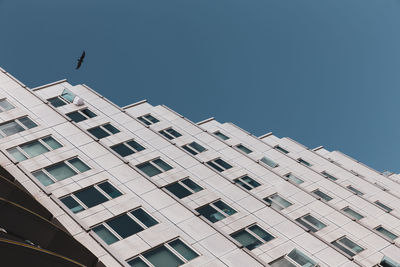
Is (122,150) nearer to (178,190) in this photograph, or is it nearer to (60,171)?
(178,190)

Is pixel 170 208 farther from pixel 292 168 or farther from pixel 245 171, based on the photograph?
pixel 292 168

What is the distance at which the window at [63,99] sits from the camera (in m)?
46.5

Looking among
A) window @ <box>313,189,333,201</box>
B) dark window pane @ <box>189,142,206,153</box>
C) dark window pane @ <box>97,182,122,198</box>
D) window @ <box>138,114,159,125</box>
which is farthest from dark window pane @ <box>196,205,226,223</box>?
window @ <box>138,114,159,125</box>

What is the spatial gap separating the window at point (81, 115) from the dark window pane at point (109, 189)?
13.4 metres

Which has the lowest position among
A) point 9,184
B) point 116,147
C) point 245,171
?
point 9,184

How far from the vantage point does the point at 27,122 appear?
124 feet

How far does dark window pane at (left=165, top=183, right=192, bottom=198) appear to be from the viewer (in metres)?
35.5

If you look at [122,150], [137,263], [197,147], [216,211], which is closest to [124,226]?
[137,263]

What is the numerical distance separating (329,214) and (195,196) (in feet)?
38.3

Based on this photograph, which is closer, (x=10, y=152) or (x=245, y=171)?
(x=10, y=152)

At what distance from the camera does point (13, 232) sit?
1998cm

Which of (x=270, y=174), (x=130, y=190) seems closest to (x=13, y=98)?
(x=130, y=190)

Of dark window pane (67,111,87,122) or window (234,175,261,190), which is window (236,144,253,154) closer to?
window (234,175,261,190)

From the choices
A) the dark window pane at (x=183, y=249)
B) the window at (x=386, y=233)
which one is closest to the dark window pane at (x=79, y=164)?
the dark window pane at (x=183, y=249)
